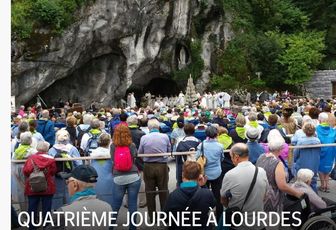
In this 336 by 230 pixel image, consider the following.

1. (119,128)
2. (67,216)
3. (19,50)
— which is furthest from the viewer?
(19,50)

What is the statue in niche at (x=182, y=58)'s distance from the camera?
112 ft

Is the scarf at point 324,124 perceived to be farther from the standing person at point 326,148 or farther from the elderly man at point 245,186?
the elderly man at point 245,186

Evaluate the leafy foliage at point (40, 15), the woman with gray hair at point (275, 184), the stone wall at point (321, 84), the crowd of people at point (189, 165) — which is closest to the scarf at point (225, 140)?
the crowd of people at point (189, 165)

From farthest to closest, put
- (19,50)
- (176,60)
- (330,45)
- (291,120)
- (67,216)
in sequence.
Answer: (330,45)
(176,60)
(19,50)
(291,120)
(67,216)

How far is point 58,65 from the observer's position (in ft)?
87.5

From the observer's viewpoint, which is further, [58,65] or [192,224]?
[58,65]

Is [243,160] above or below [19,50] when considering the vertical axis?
below

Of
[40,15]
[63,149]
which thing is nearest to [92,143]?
[63,149]

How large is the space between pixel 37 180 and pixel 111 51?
76.9 ft

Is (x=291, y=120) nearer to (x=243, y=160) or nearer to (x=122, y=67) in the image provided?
(x=243, y=160)

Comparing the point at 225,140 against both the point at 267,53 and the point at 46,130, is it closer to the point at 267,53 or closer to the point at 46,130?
the point at 46,130

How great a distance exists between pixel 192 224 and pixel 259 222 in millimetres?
795
